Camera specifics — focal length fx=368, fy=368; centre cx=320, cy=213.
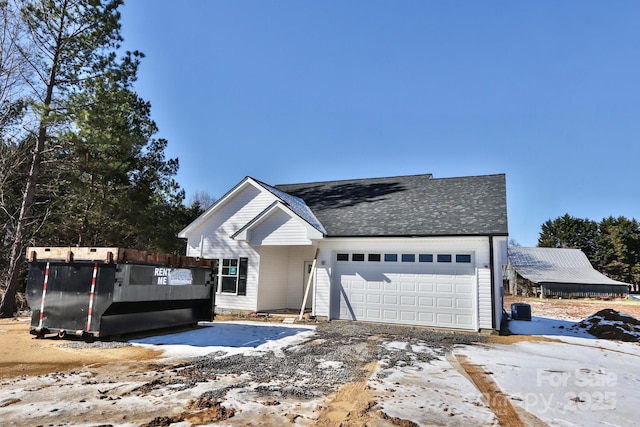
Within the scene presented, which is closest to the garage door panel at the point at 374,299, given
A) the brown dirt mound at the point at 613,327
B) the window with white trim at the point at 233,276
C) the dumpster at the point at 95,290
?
the window with white trim at the point at 233,276

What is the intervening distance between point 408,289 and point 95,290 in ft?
29.9

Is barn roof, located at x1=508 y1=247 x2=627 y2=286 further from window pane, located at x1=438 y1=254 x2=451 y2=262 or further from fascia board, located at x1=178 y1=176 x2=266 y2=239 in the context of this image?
fascia board, located at x1=178 y1=176 x2=266 y2=239

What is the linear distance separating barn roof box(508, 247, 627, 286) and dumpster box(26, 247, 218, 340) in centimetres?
4083

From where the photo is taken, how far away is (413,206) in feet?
47.9

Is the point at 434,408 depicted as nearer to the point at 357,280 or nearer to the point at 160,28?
the point at 357,280

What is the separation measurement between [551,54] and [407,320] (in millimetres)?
9728

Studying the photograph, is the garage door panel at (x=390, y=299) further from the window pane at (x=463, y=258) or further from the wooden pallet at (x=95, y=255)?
the wooden pallet at (x=95, y=255)

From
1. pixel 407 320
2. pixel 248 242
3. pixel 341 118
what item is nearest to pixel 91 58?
pixel 248 242

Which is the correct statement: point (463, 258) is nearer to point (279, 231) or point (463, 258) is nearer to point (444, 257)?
point (444, 257)

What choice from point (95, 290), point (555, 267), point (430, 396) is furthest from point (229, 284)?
point (555, 267)

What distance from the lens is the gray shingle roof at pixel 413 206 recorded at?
12.3 metres

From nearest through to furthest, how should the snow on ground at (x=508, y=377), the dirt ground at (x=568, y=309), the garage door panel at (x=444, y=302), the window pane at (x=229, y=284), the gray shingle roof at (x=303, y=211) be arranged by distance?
1. the snow on ground at (x=508, y=377)
2. the garage door panel at (x=444, y=302)
3. the gray shingle roof at (x=303, y=211)
4. the window pane at (x=229, y=284)
5. the dirt ground at (x=568, y=309)

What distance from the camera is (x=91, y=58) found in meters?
14.5

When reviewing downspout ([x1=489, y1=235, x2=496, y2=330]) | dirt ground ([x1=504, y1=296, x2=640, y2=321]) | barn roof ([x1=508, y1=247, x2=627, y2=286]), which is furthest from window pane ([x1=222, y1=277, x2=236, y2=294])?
barn roof ([x1=508, y1=247, x2=627, y2=286])
